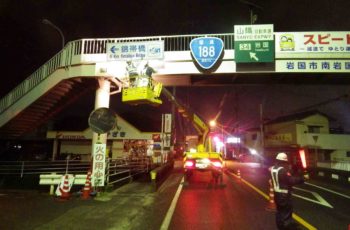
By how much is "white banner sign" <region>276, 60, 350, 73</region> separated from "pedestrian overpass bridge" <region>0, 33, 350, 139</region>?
0.91 feet

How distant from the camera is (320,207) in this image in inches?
424

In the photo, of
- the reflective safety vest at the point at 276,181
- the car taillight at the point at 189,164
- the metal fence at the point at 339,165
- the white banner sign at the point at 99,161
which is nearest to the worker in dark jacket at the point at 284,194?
the reflective safety vest at the point at 276,181

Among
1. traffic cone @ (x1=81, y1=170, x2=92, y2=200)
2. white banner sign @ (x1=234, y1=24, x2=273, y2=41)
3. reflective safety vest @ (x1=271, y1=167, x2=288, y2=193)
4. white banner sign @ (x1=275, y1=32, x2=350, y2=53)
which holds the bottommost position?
traffic cone @ (x1=81, y1=170, x2=92, y2=200)

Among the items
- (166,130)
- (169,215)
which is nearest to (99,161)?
(169,215)

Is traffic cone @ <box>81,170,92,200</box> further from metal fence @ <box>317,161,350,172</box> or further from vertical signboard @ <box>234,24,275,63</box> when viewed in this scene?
metal fence @ <box>317,161,350,172</box>

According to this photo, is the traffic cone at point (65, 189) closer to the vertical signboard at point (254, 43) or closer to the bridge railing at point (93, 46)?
the bridge railing at point (93, 46)

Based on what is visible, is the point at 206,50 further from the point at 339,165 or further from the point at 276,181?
the point at 339,165

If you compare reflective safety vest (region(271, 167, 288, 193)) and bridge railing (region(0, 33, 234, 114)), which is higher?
bridge railing (region(0, 33, 234, 114))

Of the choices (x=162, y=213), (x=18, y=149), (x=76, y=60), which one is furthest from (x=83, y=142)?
(x=162, y=213)

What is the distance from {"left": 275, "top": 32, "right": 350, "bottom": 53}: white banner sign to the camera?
1495cm

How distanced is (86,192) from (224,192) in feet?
19.7

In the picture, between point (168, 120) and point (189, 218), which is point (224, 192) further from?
point (168, 120)

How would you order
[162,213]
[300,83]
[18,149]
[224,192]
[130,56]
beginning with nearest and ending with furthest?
[162,213], [224,192], [130,56], [300,83], [18,149]

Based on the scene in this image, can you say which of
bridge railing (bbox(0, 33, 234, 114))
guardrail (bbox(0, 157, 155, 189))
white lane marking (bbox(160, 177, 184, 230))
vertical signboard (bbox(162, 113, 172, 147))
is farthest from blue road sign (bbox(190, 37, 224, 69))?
vertical signboard (bbox(162, 113, 172, 147))
